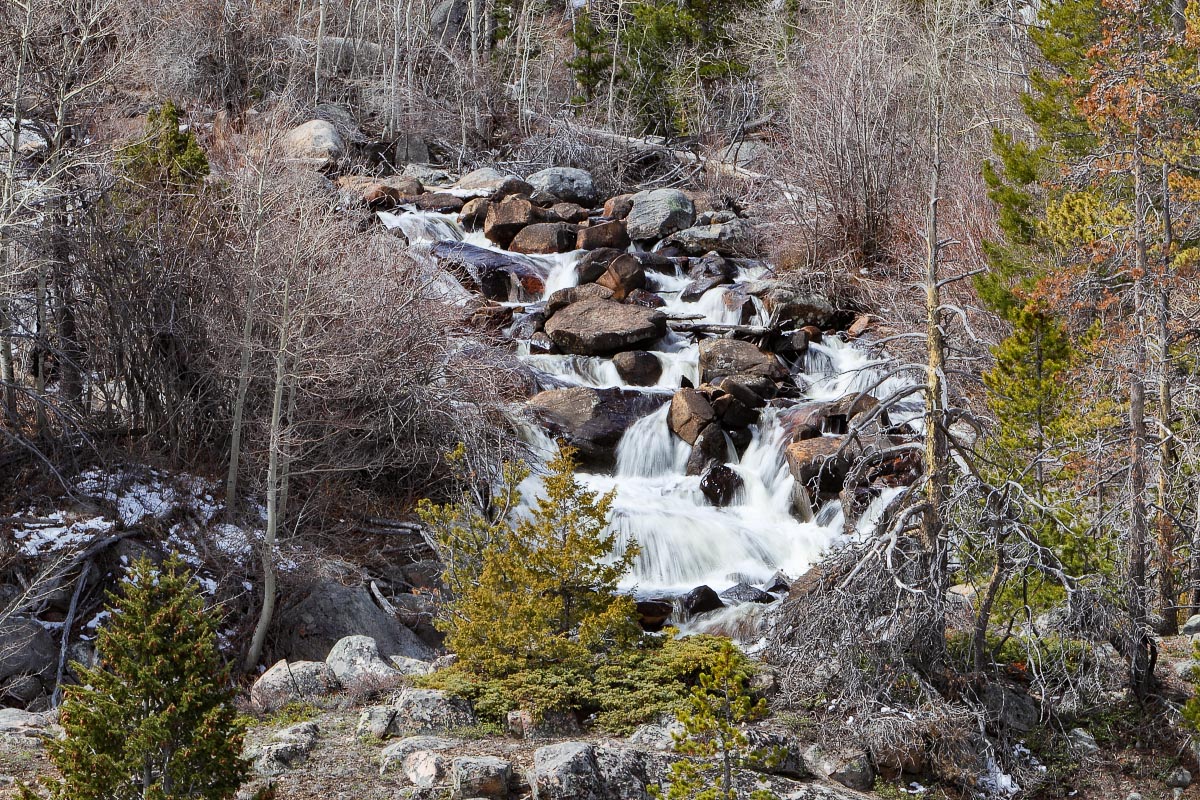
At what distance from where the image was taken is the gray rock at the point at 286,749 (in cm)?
721

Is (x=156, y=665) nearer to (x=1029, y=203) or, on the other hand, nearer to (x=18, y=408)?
(x=18, y=408)

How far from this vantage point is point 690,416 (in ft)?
55.0

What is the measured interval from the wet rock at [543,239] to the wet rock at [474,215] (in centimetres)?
143

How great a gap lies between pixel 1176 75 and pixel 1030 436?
4.37 meters

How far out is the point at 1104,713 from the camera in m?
8.95

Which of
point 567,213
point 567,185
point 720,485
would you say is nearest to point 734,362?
point 720,485

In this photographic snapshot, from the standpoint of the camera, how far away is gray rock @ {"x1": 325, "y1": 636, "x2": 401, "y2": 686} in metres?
9.43

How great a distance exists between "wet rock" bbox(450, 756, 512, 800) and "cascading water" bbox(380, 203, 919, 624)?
4.99 meters

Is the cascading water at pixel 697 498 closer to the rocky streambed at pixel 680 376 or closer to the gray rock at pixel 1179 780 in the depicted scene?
the rocky streambed at pixel 680 376

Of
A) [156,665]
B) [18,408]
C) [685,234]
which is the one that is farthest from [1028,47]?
[156,665]

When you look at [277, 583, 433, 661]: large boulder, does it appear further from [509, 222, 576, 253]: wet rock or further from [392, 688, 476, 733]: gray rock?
[509, 222, 576, 253]: wet rock

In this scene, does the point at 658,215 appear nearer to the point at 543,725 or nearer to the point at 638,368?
the point at 638,368

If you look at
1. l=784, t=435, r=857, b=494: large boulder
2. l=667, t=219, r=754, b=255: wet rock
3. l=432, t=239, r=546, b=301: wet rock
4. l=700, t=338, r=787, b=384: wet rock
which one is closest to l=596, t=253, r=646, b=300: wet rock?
l=432, t=239, r=546, b=301: wet rock

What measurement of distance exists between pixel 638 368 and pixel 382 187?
10798 millimetres
